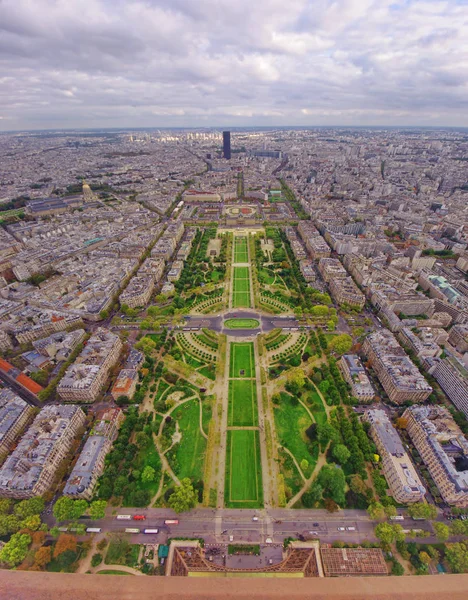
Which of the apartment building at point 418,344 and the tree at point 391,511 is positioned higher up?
the apartment building at point 418,344

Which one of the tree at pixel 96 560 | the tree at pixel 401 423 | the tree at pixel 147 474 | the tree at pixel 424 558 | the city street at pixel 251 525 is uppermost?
the tree at pixel 401 423

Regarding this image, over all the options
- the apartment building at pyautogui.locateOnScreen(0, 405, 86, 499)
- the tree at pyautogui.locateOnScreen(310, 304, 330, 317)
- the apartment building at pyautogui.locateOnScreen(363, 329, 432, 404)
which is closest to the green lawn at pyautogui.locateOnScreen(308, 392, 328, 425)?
the apartment building at pyautogui.locateOnScreen(363, 329, 432, 404)

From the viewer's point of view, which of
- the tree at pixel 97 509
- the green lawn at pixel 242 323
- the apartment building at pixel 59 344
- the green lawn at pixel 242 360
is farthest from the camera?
the green lawn at pixel 242 323

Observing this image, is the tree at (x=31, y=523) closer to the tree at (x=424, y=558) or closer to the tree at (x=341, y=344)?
the tree at (x=424, y=558)

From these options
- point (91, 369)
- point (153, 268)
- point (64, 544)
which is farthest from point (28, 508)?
point (153, 268)

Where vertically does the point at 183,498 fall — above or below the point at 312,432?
above

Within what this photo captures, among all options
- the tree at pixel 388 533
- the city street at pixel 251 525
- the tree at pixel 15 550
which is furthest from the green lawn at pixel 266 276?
the tree at pixel 15 550

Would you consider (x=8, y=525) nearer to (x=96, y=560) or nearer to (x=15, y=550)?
(x=15, y=550)

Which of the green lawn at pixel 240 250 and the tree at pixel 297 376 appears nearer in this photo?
the tree at pixel 297 376
